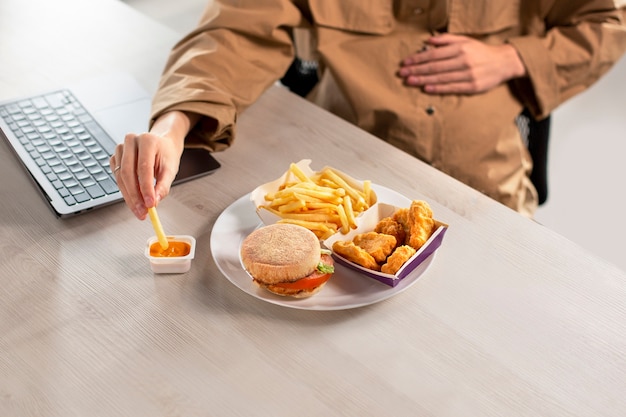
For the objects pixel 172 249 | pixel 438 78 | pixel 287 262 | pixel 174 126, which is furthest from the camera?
pixel 438 78

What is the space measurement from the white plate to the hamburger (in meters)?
0.01

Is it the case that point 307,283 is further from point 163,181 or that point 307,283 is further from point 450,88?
point 450,88

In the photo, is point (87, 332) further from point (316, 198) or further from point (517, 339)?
point (517, 339)

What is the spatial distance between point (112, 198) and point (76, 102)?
340 mm

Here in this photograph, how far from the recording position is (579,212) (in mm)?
2680

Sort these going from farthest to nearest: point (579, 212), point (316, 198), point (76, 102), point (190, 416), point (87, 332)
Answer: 1. point (579, 212)
2. point (76, 102)
3. point (316, 198)
4. point (87, 332)
5. point (190, 416)

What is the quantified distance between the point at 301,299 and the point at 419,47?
72 centimetres

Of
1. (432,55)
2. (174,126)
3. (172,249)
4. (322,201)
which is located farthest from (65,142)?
(432,55)

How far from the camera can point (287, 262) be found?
1034 mm

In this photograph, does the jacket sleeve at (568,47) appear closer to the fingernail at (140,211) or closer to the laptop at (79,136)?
the laptop at (79,136)

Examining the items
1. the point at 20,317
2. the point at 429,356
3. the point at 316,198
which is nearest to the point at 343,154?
the point at 316,198

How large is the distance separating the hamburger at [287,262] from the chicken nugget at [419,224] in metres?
0.12

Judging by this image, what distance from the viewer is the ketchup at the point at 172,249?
113 centimetres

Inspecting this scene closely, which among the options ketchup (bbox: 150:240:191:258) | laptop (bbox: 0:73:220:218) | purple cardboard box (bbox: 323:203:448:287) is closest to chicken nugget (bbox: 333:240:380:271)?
purple cardboard box (bbox: 323:203:448:287)
